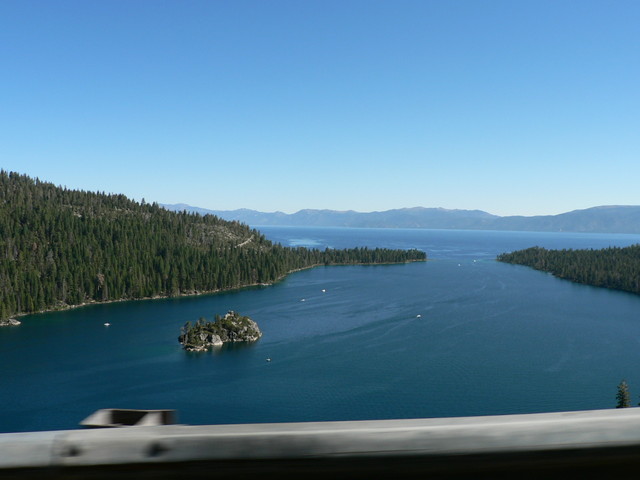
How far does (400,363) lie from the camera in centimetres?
5981

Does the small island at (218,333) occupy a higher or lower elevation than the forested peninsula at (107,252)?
lower

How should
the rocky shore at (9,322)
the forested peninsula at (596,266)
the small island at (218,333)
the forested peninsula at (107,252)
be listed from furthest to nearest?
the forested peninsula at (596,266)
the forested peninsula at (107,252)
the rocky shore at (9,322)
the small island at (218,333)

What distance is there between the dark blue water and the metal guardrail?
→ 139ft

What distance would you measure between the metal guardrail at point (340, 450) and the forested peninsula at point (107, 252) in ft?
316

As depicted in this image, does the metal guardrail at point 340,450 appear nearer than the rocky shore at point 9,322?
Yes

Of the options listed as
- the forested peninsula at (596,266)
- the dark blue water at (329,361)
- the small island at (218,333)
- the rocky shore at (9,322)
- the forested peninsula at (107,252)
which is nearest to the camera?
the dark blue water at (329,361)

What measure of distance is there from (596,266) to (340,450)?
6857 inches

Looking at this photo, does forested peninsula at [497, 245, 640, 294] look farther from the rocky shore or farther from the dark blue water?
the rocky shore

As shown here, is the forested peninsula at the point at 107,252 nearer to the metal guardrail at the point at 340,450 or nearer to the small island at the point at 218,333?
the small island at the point at 218,333

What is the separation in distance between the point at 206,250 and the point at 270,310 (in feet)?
184

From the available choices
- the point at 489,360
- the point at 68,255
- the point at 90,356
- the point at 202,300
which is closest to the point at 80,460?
the point at 489,360

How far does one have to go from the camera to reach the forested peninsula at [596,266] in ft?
445

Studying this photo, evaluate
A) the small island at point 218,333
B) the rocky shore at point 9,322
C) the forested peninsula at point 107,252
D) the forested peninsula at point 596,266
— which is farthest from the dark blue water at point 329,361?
the forested peninsula at point 596,266

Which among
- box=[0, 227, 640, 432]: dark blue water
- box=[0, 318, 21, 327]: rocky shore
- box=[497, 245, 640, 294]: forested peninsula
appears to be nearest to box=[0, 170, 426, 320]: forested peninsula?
box=[0, 318, 21, 327]: rocky shore
